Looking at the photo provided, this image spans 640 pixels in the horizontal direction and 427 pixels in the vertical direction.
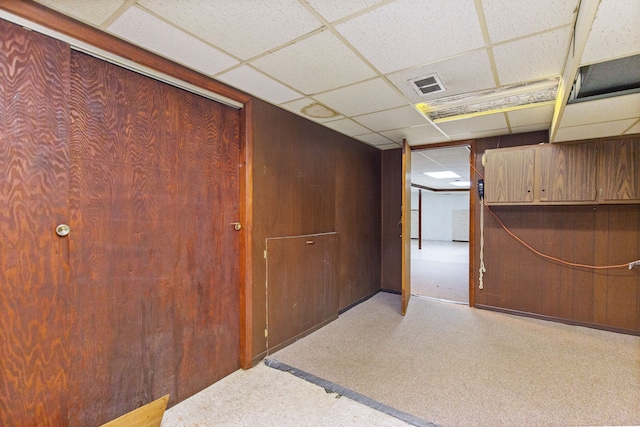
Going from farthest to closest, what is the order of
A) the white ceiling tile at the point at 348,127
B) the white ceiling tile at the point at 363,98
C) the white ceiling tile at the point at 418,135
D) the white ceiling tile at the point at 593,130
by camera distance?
1. the white ceiling tile at the point at 418,135
2. the white ceiling tile at the point at 348,127
3. the white ceiling tile at the point at 593,130
4. the white ceiling tile at the point at 363,98

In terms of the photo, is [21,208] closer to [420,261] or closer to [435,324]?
[435,324]

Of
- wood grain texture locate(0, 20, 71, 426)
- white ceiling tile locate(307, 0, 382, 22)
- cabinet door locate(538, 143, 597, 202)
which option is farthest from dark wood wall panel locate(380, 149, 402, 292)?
wood grain texture locate(0, 20, 71, 426)

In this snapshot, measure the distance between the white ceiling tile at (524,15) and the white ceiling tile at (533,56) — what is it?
3.9 inches

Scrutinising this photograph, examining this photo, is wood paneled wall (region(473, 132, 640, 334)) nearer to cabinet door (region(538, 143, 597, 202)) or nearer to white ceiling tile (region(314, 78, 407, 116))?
cabinet door (region(538, 143, 597, 202))

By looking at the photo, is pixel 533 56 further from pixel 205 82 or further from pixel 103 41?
pixel 103 41

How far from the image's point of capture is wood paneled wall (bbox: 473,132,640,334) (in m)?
3.18

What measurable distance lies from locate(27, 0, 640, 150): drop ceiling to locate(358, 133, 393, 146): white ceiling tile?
1195mm

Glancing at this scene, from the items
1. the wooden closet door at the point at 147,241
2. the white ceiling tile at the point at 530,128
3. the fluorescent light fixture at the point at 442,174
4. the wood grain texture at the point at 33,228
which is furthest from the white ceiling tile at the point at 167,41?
the fluorescent light fixture at the point at 442,174

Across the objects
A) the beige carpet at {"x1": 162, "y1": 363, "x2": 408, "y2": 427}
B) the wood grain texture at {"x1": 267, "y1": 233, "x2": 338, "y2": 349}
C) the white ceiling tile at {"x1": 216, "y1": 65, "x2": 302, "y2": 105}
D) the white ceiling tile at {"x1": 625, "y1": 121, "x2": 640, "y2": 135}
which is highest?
the white ceiling tile at {"x1": 216, "y1": 65, "x2": 302, "y2": 105}

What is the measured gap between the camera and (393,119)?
125 inches

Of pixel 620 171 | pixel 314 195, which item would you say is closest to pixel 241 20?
pixel 314 195

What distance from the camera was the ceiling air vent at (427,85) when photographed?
7.21 feet

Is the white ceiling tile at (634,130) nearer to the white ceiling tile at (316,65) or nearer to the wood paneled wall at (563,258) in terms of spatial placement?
the wood paneled wall at (563,258)

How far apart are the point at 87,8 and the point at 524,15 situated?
2148 millimetres
